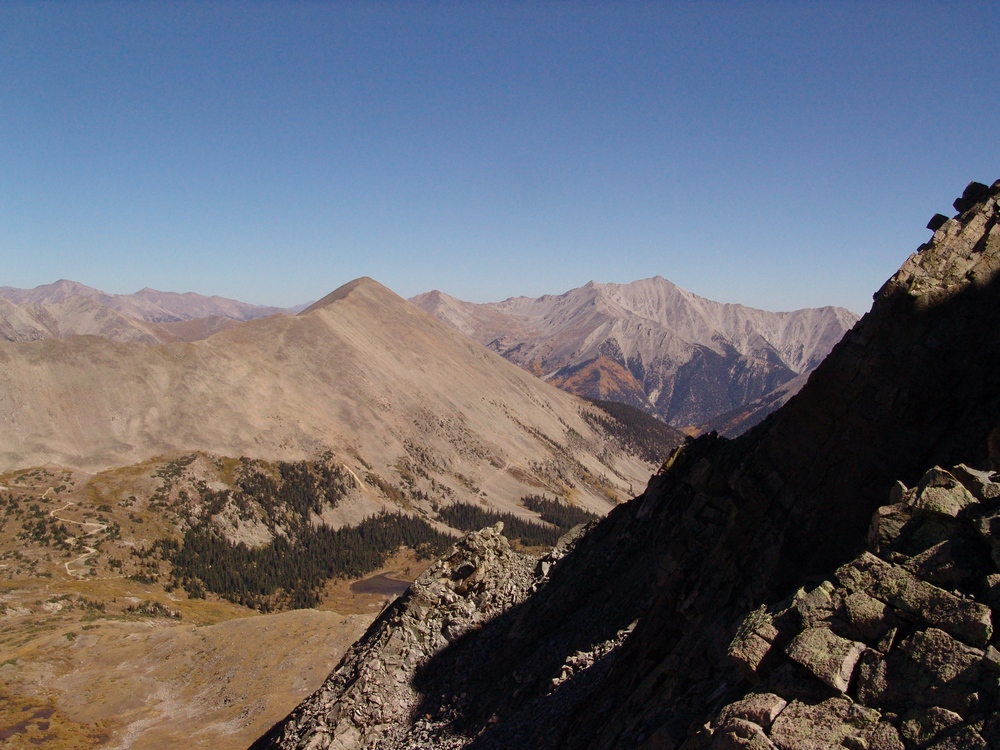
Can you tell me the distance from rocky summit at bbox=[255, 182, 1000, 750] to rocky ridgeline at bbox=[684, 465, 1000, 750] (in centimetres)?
4

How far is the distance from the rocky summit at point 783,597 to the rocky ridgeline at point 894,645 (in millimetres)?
37

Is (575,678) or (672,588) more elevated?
(672,588)

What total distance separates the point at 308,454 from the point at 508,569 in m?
154

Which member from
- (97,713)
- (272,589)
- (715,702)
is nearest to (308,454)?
(272,589)

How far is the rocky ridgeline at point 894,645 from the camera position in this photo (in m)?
10.9

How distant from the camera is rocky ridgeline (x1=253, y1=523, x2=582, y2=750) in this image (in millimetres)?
31875

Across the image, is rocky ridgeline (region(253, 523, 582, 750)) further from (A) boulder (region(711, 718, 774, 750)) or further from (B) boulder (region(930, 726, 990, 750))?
(B) boulder (region(930, 726, 990, 750))

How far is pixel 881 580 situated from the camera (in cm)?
1291

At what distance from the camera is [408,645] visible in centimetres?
3656

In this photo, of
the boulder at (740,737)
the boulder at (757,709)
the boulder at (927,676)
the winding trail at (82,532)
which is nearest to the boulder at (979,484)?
the boulder at (927,676)

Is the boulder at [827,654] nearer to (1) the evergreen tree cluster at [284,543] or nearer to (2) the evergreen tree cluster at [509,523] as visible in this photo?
(1) the evergreen tree cluster at [284,543]

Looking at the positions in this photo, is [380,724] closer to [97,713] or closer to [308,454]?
[97,713]

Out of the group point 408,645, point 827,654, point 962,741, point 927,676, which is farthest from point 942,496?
point 408,645

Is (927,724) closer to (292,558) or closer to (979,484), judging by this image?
(979,484)
